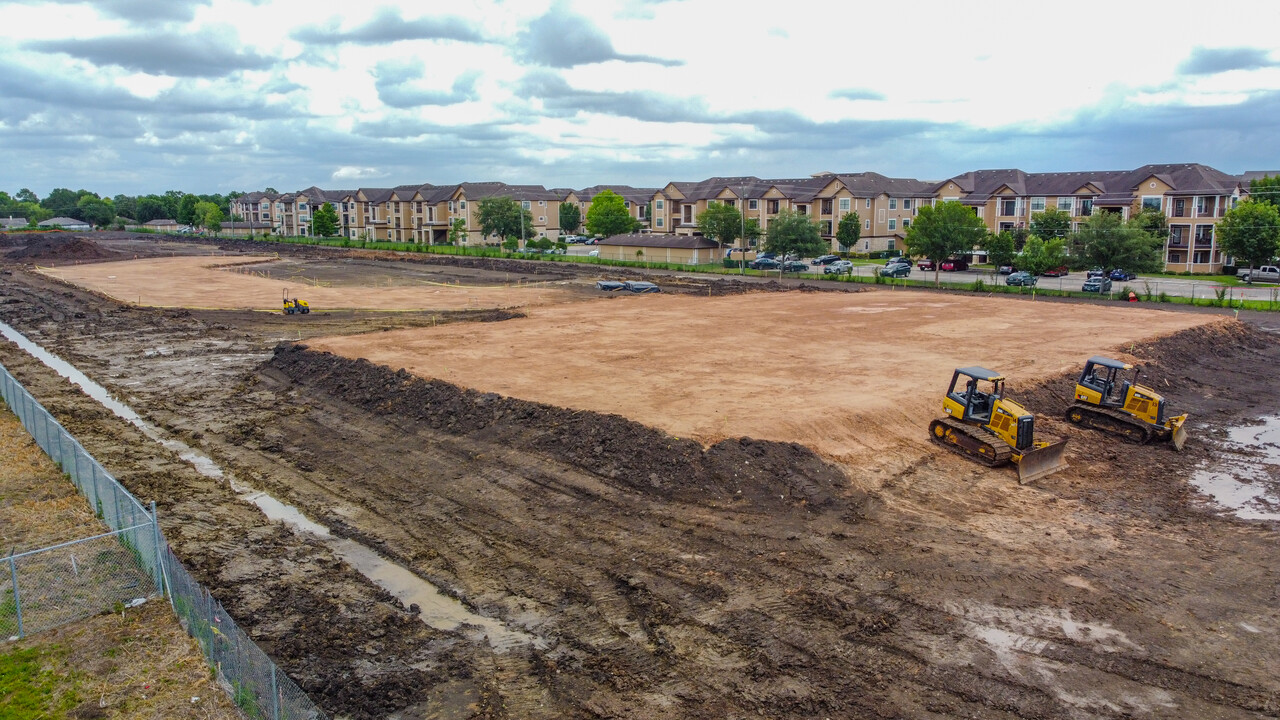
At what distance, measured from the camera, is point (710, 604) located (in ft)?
51.8

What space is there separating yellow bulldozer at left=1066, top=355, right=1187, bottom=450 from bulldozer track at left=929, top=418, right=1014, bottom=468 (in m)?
5.38

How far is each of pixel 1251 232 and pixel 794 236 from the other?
37903 mm

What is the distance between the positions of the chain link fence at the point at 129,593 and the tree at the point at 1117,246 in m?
63.7

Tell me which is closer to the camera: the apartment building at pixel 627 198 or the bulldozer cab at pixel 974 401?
the bulldozer cab at pixel 974 401

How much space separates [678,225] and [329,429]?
4166 inches

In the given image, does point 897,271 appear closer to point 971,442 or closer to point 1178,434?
point 1178,434

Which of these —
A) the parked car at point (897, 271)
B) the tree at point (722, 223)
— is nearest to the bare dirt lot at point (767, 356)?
the parked car at point (897, 271)

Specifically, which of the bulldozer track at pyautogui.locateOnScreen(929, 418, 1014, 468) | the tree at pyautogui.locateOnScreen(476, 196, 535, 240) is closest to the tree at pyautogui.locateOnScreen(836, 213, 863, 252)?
the tree at pyautogui.locateOnScreen(476, 196, 535, 240)

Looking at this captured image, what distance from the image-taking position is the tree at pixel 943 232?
73.7 meters

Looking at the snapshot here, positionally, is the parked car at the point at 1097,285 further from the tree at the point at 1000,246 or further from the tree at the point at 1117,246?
the tree at the point at 1000,246

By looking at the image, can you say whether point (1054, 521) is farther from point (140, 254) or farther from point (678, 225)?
point (140, 254)

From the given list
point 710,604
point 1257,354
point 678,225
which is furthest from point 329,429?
point 678,225

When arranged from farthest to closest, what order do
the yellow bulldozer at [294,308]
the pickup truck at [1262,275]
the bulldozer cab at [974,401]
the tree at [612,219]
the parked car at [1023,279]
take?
the tree at [612,219], the pickup truck at [1262,275], the parked car at [1023,279], the yellow bulldozer at [294,308], the bulldozer cab at [974,401]

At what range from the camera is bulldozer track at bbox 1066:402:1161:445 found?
26.4 meters
